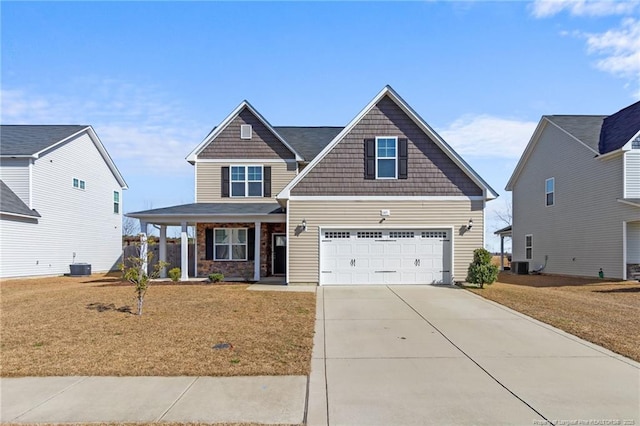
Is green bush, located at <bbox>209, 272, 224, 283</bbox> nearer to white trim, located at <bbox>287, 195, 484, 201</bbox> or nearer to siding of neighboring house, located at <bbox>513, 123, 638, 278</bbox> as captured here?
white trim, located at <bbox>287, 195, 484, 201</bbox>

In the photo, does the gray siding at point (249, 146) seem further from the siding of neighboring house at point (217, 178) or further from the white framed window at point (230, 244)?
the white framed window at point (230, 244)

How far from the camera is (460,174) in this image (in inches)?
614

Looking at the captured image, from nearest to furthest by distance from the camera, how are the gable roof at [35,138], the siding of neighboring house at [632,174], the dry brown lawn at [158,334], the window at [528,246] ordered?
the dry brown lawn at [158,334], the siding of neighboring house at [632,174], the gable roof at [35,138], the window at [528,246]

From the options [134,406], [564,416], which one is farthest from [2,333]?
[564,416]

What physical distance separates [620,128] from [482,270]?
1167cm

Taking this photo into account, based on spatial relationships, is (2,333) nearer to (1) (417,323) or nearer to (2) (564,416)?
(1) (417,323)

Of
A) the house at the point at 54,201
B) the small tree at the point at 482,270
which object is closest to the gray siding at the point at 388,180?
the small tree at the point at 482,270

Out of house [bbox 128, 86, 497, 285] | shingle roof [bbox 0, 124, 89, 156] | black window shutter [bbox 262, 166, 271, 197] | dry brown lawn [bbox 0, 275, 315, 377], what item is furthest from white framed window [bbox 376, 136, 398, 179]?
shingle roof [bbox 0, 124, 89, 156]

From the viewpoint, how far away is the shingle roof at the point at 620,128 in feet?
58.8

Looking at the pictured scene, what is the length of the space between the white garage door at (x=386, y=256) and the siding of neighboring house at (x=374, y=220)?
30cm

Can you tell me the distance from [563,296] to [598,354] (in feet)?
24.7

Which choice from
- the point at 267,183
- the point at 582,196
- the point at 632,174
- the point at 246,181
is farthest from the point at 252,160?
the point at 632,174

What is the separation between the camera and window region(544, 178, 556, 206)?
2305cm

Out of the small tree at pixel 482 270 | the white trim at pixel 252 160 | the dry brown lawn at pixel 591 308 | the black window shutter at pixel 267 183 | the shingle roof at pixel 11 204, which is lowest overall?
the dry brown lawn at pixel 591 308
